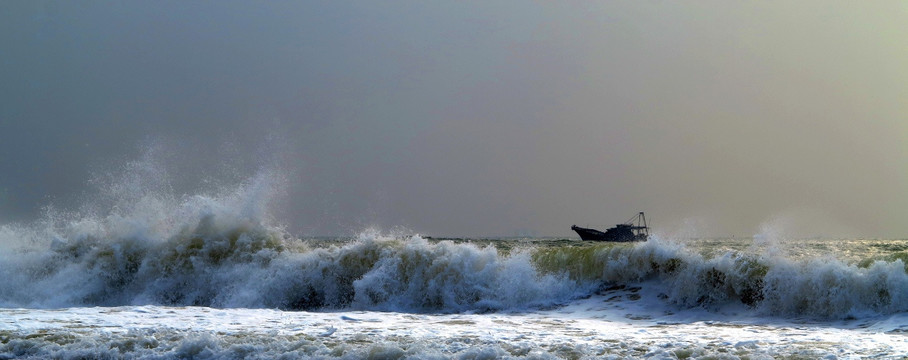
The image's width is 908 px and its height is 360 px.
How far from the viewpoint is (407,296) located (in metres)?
15.7

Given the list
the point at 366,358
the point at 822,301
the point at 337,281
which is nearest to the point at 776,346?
the point at 822,301

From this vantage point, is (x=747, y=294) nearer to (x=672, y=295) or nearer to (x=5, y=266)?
(x=672, y=295)

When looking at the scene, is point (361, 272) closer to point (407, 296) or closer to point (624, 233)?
point (407, 296)

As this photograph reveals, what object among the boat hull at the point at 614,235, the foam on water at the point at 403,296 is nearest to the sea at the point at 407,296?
the foam on water at the point at 403,296

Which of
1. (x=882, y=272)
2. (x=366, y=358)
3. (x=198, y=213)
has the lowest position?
(x=366, y=358)

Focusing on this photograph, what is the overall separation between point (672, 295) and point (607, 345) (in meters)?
5.81

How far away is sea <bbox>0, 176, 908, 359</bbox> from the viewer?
891 cm

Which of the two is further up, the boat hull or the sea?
the boat hull

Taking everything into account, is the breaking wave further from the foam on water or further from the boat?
the boat

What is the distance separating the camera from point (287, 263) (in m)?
17.6

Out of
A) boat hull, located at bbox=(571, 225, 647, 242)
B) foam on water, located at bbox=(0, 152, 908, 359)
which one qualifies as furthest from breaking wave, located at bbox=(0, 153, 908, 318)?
boat hull, located at bbox=(571, 225, 647, 242)

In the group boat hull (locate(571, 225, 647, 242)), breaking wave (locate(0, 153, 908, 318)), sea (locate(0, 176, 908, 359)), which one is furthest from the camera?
boat hull (locate(571, 225, 647, 242))

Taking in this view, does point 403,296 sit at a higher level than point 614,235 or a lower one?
lower

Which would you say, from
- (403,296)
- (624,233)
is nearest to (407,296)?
(403,296)
